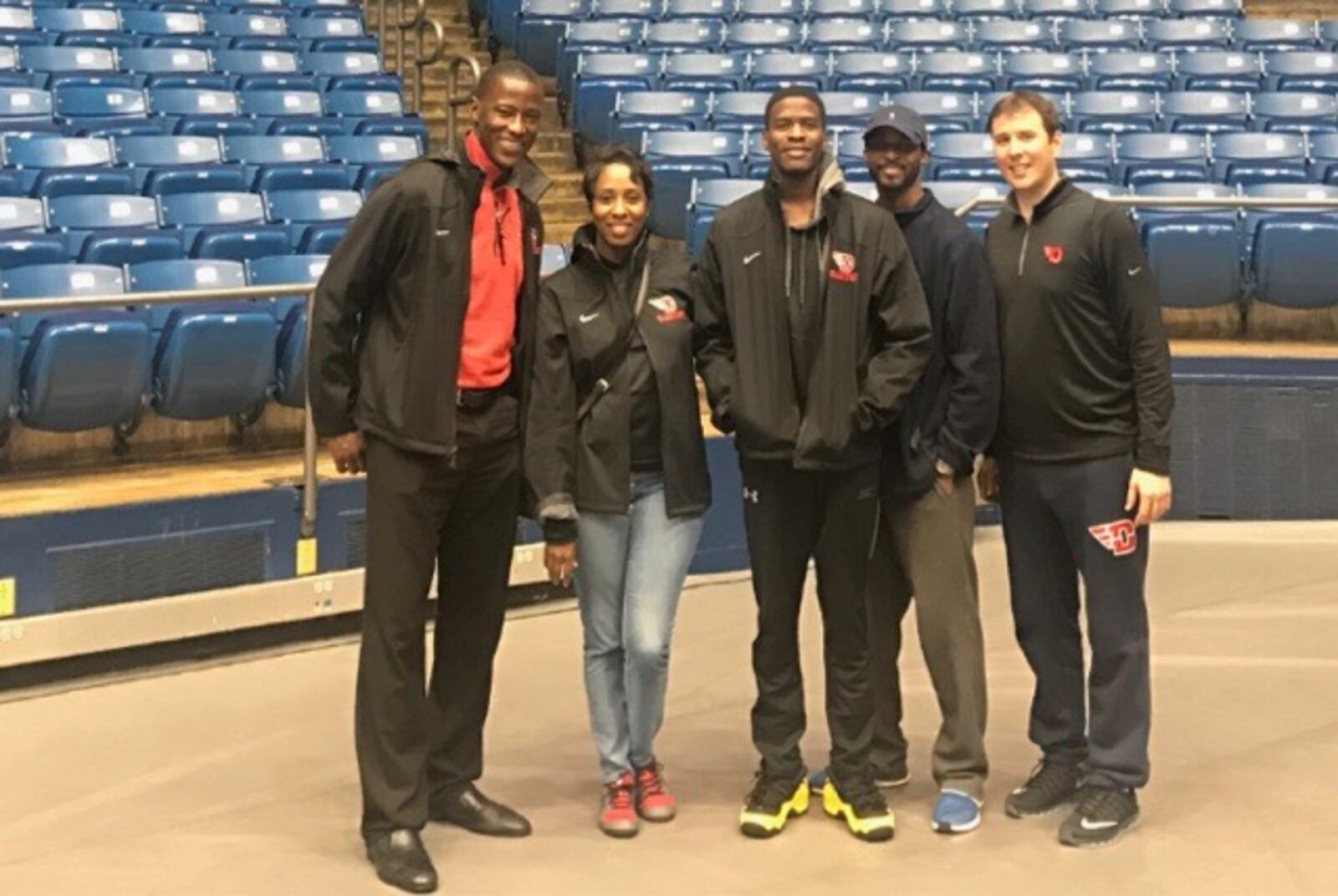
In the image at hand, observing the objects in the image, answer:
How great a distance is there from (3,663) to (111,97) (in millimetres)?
4267

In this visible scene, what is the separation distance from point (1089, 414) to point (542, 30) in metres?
7.57

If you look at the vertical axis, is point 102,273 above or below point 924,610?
above

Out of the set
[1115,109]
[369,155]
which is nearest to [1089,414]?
[369,155]

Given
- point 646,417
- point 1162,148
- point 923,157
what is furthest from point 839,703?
point 1162,148

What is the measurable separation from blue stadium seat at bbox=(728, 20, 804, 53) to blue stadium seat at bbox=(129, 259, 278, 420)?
5.72 m

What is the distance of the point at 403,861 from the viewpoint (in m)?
3.54

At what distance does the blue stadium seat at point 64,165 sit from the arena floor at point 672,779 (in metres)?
2.64

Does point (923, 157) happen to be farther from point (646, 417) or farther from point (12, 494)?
point (12, 494)

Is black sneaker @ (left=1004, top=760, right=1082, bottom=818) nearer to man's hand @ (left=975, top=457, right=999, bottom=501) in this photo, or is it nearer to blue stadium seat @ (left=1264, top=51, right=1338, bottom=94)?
man's hand @ (left=975, top=457, right=999, bottom=501)

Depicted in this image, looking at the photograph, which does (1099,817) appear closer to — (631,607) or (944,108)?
(631,607)

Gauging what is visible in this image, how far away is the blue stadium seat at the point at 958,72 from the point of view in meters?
9.90

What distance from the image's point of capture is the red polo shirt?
3645mm

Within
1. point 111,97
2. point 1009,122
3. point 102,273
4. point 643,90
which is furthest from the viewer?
point 643,90

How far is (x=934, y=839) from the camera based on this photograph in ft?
12.4
